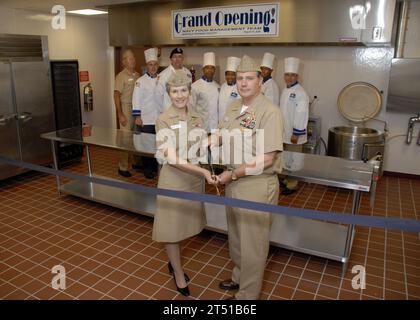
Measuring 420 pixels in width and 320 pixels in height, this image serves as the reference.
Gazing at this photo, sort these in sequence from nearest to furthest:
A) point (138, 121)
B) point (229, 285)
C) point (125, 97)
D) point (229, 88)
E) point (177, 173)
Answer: point (177, 173) → point (229, 285) → point (229, 88) → point (138, 121) → point (125, 97)

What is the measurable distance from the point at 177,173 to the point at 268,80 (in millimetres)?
2634

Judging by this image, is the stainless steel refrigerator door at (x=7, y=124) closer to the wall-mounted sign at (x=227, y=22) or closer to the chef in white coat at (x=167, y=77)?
the chef in white coat at (x=167, y=77)

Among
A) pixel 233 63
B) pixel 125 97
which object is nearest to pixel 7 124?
pixel 125 97

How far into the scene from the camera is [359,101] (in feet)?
14.6

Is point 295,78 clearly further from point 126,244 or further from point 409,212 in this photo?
point 126,244

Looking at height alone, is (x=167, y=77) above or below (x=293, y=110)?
above

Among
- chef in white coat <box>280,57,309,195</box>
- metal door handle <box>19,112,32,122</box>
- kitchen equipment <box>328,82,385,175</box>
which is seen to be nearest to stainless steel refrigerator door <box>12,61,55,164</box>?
metal door handle <box>19,112,32,122</box>

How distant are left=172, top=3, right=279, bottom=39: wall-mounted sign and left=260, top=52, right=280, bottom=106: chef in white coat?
1.27 feet

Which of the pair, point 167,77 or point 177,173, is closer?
point 177,173

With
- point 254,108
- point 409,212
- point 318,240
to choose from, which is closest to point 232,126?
point 254,108

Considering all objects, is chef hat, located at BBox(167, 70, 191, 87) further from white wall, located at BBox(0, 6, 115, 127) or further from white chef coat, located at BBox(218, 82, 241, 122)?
white wall, located at BBox(0, 6, 115, 127)

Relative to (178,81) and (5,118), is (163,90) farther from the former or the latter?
(178,81)

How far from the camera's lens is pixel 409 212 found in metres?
3.72

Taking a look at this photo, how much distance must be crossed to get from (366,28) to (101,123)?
4.44 meters
